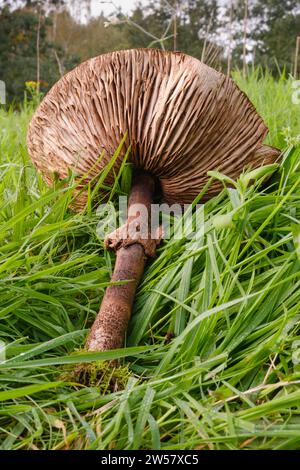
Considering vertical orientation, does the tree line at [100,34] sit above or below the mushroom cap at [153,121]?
above

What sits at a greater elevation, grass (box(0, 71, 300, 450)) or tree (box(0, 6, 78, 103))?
tree (box(0, 6, 78, 103))

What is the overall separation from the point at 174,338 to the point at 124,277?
0.92 feet

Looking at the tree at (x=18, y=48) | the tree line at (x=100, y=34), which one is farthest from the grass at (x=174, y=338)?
the tree at (x=18, y=48)

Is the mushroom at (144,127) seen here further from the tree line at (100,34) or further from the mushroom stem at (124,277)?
the tree line at (100,34)

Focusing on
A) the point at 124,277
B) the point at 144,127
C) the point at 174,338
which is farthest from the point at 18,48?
the point at 174,338

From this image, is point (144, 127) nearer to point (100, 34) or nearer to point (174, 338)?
point (174, 338)

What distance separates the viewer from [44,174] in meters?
2.14

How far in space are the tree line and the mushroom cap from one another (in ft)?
32.3

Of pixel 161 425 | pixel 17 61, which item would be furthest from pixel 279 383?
pixel 17 61

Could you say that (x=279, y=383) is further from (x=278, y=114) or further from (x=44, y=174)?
(x=278, y=114)

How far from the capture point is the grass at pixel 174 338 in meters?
1.20

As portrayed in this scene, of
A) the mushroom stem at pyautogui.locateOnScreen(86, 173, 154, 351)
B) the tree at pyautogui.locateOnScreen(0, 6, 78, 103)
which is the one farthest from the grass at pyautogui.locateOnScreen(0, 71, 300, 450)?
the tree at pyautogui.locateOnScreen(0, 6, 78, 103)

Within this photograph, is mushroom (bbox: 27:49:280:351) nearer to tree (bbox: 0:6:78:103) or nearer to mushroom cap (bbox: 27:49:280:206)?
mushroom cap (bbox: 27:49:280:206)

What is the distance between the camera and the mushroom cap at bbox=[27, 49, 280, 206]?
1.77 m
